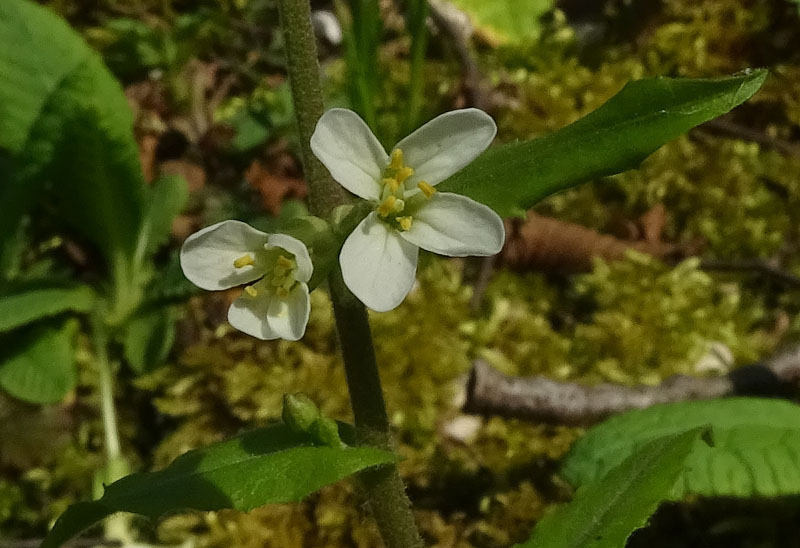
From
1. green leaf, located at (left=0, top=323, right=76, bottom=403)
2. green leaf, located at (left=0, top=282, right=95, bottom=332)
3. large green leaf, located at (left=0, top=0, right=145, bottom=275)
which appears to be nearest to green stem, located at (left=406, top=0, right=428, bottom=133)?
large green leaf, located at (left=0, top=0, right=145, bottom=275)

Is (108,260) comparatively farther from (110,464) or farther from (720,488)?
(720,488)

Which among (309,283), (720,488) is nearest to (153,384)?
(309,283)

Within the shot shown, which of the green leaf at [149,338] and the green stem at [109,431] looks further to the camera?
the green leaf at [149,338]

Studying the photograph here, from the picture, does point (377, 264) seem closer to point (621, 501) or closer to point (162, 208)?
point (621, 501)

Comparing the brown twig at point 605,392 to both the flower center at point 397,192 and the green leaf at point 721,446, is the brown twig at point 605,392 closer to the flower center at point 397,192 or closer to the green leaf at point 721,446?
the green leaf at point 721,446

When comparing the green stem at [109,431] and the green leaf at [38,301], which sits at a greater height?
the green leaf at [38,301]

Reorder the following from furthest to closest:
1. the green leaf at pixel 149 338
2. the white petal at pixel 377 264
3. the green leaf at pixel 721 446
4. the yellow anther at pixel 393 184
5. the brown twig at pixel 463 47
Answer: the brown twig at pixel 463 47, the green leaf at pixel 149 338, the green leaf at pixel 721 446, the yellow anther at pixel 393 184, the white petal at pixel 377 264

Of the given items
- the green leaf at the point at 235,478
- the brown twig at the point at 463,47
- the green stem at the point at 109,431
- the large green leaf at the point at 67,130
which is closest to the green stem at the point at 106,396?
the green stem at the point at 109,431

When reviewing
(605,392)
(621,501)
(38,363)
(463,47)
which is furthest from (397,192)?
(463,47)

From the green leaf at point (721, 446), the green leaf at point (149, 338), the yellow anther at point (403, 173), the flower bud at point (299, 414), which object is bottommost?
the green leaf at point (721, 446)

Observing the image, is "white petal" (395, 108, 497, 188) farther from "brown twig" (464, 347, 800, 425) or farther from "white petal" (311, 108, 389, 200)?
"brown twig" (464, 347, 800, 425)
